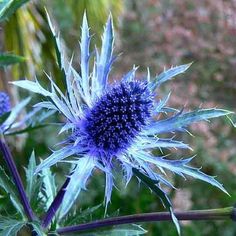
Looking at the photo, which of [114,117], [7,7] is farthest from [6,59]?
[114,117]

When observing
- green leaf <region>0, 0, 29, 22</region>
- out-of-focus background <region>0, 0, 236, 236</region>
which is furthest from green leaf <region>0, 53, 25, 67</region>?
out-of-focus background <region>0, 0, 236, 236</region>

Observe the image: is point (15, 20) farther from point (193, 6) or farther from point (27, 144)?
point (193, 6)

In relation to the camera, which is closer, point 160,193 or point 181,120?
point 160,193

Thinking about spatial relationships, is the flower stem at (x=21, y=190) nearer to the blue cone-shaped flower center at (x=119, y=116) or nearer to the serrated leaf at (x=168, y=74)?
the blue cone-shaped flower center at (x=119, y=116)

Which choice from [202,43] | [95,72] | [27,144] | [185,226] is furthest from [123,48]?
[95,72]

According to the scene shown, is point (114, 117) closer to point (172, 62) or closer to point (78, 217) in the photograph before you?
point (78, 217)

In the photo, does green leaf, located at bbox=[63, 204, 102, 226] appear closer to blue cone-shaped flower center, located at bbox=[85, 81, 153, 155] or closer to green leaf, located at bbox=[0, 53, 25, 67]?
blue cone-shaped flower center, located at bbox=[85, 81, 153, 155]
